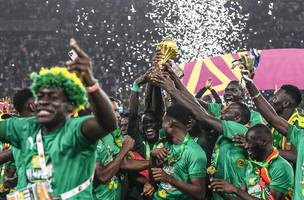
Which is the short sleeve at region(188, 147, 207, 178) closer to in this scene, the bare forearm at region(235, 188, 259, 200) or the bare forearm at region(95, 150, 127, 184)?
the bare forearm at region(235, 188, 259, 200)

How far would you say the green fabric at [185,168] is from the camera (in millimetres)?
4934

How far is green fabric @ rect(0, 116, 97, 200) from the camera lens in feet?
10.8

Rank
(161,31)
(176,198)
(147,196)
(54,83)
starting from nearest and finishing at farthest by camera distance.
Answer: (54,83) → (176,198) → (147,196) → (161,31)

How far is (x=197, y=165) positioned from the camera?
16.2 feet

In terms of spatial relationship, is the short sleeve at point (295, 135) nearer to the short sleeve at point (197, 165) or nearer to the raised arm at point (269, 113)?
the raised arm at point (269, 113)

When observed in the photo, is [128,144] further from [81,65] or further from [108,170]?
[81,65]

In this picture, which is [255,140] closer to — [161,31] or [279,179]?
[279,179]

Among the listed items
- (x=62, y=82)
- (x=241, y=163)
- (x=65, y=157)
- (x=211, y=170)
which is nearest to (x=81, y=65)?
(x=62, y=82)

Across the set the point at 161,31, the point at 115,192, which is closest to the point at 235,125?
the point at 115,192

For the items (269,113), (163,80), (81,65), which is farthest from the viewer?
(163,80)

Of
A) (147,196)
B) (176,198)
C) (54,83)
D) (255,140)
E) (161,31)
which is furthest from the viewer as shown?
(161,31)

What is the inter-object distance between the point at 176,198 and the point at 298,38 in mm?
13047

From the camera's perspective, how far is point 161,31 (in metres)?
17.1

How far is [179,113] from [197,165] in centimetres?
45
